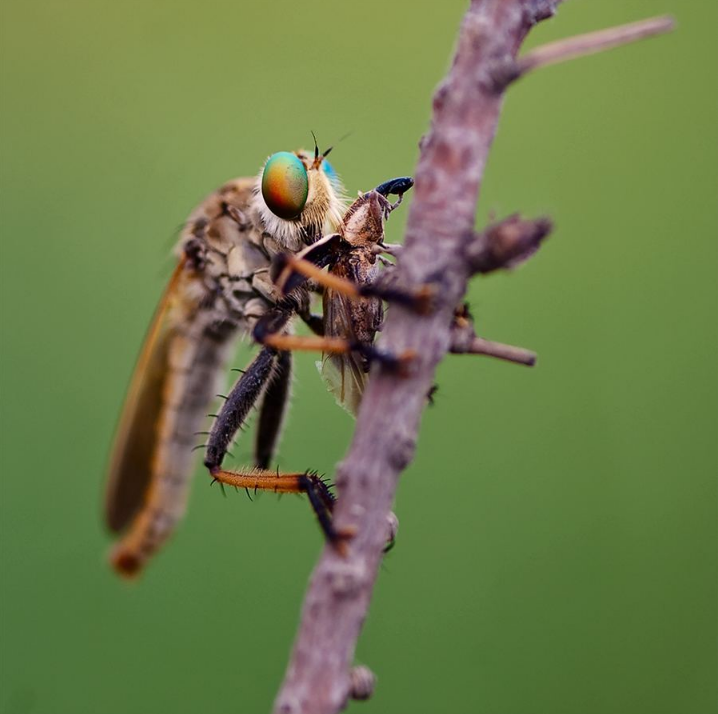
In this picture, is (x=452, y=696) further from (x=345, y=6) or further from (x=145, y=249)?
(x=345, y=6)

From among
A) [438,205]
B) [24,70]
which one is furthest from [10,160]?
[438,205]

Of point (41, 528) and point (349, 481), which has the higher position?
point (349, 481)

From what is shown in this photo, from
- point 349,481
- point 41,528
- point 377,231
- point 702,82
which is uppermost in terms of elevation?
point 702,82

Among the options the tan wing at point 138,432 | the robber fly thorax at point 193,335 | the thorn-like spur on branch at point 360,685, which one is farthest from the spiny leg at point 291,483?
the tan wing at point 138,432

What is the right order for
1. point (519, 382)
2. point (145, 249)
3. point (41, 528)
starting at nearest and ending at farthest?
1. point (41, 528)
2. point (519, 382)
3. point (145, 249)

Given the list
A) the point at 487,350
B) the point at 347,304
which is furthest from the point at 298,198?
the point at 487,350

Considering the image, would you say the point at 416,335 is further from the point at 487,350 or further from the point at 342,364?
the point at 342,364

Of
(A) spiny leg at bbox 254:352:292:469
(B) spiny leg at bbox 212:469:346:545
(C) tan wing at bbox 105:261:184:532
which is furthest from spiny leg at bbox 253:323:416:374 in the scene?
(C) tan wing at bbox 105:261:184:532
